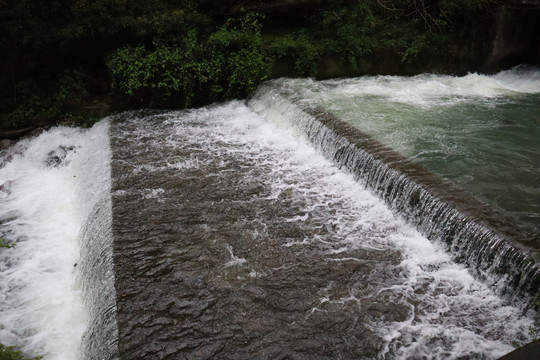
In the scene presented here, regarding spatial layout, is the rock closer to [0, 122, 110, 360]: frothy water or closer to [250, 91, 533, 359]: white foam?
[250, 91, 533, 359]: white foam

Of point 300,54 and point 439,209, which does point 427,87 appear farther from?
point 439,209

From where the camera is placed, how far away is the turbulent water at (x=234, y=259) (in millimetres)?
3814

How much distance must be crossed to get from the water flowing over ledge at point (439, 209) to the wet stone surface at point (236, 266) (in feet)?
2.24

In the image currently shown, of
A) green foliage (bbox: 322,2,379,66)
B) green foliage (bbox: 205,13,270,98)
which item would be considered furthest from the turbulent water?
green foliage (bbox: 322,2,379,66)

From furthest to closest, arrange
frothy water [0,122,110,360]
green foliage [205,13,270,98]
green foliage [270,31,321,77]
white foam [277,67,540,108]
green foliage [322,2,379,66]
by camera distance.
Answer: green foliage [322,2,379,66], green foliage [270,31,321,77], green foliage [205,13,270,98], white foam [277,67,540,108], frothy water [0,122,110,360]

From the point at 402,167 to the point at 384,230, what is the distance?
103 cm

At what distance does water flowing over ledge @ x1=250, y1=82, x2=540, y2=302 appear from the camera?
4.05 meters

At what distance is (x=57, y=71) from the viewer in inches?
385

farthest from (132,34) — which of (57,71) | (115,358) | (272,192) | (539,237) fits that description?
(539,237)

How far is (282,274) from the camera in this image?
456 cm

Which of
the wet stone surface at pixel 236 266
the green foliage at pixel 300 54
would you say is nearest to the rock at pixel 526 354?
the wet stone surface at pixel 236 266

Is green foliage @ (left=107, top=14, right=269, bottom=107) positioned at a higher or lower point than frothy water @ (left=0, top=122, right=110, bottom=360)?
higher

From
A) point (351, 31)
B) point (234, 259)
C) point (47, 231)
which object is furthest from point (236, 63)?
point (234, 259)

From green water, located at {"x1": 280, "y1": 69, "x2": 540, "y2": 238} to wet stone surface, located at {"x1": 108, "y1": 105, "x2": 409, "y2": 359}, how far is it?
161 centimetres
